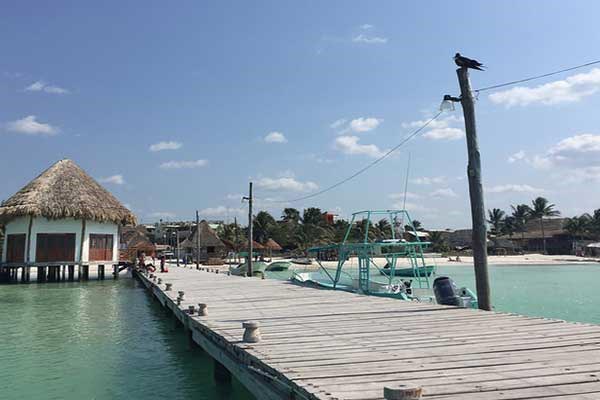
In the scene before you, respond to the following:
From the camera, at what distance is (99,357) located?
10.6m

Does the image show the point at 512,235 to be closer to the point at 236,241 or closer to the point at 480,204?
the point at 236,241

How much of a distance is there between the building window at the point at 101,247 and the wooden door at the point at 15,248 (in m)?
4.01

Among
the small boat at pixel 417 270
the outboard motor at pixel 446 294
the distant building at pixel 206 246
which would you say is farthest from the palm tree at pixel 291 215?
the outboard motor at pixel 446 294

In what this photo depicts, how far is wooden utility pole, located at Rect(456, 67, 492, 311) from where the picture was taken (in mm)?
9578

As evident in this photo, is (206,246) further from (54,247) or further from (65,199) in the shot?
(54,247)

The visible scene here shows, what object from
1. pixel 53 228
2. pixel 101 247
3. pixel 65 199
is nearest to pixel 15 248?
pixel 53 228

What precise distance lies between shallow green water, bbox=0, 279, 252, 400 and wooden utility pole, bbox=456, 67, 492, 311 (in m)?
4.74

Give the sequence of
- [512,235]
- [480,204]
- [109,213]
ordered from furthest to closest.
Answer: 1. [512,235]
2. [109,213]
3. [480,204]

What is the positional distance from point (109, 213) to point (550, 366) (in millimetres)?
33295

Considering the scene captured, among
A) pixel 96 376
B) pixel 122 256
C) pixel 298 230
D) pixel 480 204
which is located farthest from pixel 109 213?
pixel 298 230

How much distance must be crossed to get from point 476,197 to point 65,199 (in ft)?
96.4

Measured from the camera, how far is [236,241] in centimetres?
8025

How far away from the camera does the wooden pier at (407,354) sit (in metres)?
4.12

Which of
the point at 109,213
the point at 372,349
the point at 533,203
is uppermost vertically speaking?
the point at 533,203
